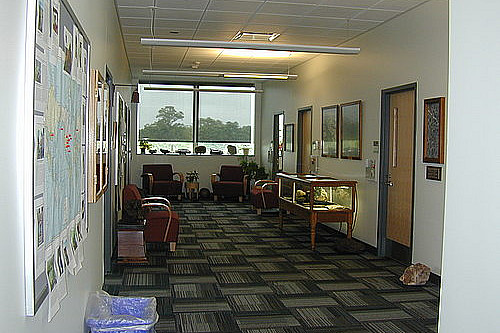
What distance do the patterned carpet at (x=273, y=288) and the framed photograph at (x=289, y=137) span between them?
12.4 feet

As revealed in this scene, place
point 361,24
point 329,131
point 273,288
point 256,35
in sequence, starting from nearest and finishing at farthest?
point 273,288 → point 361,24 → point 256,35 → point 329,131

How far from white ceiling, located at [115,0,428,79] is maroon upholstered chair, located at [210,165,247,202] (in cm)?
438

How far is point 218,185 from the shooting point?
14.6 metres

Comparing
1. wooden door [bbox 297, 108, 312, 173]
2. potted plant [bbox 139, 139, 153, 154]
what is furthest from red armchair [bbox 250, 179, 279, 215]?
potted plant [bbox 139, 139, 153, 154]

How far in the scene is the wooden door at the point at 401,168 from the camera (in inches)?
289

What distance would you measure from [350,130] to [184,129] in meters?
7.20

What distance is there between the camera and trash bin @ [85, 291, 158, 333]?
12.0 feet

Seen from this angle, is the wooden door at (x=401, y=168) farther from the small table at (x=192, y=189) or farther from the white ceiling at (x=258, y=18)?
the small table at (x=192, y=189)

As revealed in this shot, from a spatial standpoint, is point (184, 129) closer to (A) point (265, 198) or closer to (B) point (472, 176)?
(A) point (265, 198)

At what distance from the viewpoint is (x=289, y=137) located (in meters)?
13.2

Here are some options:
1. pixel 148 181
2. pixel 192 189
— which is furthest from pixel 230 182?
pixel 148 181

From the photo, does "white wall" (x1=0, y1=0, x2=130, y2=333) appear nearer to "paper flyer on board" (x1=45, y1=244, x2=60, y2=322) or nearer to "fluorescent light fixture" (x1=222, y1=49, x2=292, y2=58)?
"paper flyer on board" (x1=45, y1=244, x2=60, y2=322)

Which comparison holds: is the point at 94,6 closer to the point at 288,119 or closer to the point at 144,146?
the point at 288,119

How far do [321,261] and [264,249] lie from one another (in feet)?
3.55
